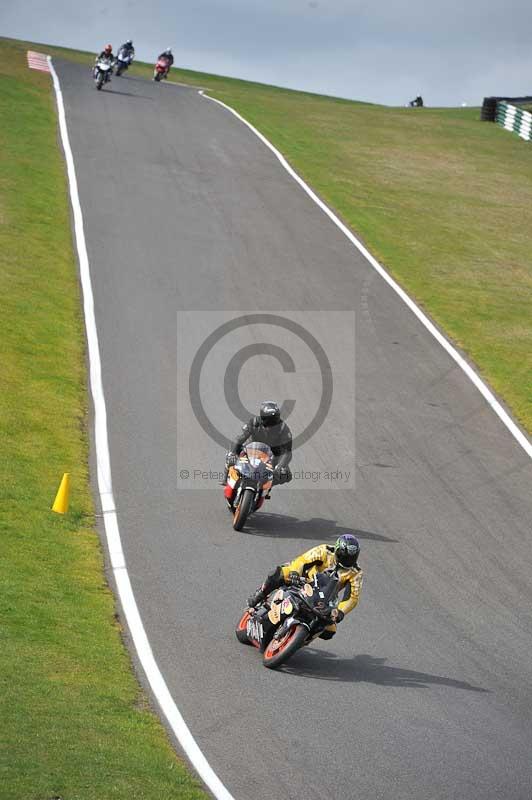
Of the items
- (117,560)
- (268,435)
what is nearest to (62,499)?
(117,560)

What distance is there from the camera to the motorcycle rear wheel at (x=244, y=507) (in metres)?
16.8

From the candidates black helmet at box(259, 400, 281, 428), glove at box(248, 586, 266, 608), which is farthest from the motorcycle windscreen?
glove at box(248, 586, 266, 608)

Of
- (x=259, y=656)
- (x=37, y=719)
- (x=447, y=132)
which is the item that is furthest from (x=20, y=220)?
(x=447, y=132)

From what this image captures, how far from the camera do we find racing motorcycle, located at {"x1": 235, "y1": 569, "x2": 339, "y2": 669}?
40.8 ft

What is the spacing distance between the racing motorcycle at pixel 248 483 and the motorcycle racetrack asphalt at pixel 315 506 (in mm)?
390

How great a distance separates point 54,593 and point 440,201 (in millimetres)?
31856

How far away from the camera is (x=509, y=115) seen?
61.6 m

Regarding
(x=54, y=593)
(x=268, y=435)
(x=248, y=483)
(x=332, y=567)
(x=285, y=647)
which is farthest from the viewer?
(x=268, y=435)

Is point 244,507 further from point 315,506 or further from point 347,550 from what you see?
→ point 347,550

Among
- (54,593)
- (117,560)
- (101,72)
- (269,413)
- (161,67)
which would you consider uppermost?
(101,72)

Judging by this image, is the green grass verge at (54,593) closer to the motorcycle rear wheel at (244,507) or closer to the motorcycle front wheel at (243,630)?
the motorcycle front wheel at (243,630)

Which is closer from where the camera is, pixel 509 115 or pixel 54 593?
pixel 54 593

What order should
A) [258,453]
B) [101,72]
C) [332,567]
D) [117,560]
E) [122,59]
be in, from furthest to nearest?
[122,59], [101,72], [258,453], [117,560], [332,567]

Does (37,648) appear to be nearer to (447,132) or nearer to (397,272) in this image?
(397,272)
